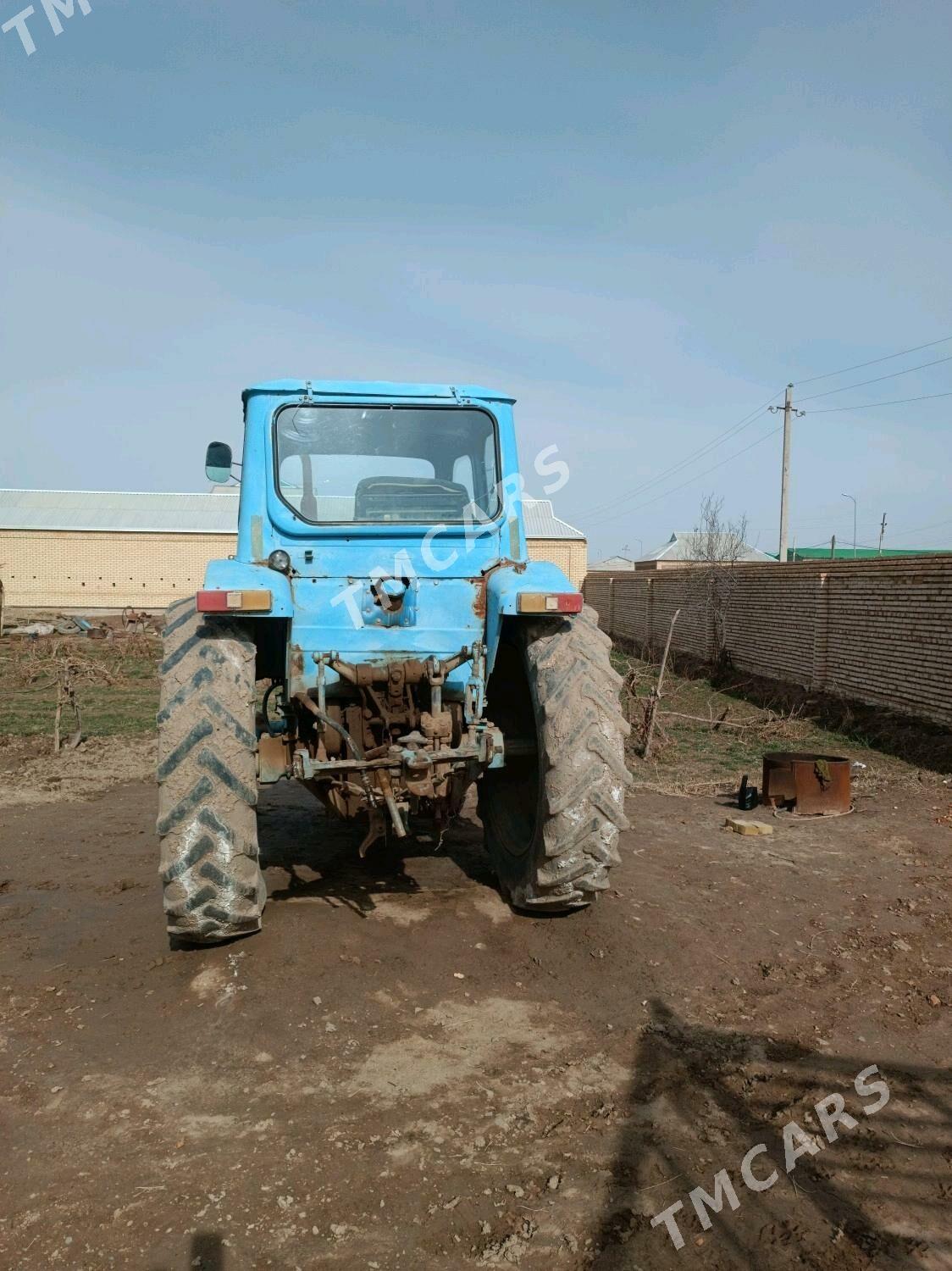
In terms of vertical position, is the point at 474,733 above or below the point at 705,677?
above

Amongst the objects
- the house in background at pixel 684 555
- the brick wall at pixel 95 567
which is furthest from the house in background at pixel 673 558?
the brick wall at pixel 95 567

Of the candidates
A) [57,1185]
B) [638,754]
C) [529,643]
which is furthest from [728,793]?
[57,1185]

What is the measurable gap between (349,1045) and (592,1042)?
0.92m

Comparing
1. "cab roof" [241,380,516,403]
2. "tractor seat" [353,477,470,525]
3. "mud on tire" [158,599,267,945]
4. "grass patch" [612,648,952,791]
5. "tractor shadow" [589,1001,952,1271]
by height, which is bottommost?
"grass patch" [612,648,952,791]

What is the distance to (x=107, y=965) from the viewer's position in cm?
404

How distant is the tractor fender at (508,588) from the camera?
421cm

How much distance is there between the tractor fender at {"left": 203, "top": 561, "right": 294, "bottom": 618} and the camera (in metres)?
3.95

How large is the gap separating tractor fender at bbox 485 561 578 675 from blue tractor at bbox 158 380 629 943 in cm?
2

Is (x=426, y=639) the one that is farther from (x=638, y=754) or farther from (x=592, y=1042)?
(x=638, y=754)

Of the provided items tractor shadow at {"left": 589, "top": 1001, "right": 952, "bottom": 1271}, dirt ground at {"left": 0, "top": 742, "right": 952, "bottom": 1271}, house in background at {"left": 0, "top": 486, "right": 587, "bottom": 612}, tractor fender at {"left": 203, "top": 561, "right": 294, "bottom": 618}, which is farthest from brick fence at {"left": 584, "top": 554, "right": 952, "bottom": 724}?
house in background at {"left": 0, "top": 486, "right": 587, "bottom": 612}

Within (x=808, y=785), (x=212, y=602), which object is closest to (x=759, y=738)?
(x=808, y=785)

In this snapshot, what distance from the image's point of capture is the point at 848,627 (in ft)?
40.0

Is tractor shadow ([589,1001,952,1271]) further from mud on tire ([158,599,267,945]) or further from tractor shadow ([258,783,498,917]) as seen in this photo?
tractor shadow ([258,783,498,917])

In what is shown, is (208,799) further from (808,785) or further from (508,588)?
(808,785)
